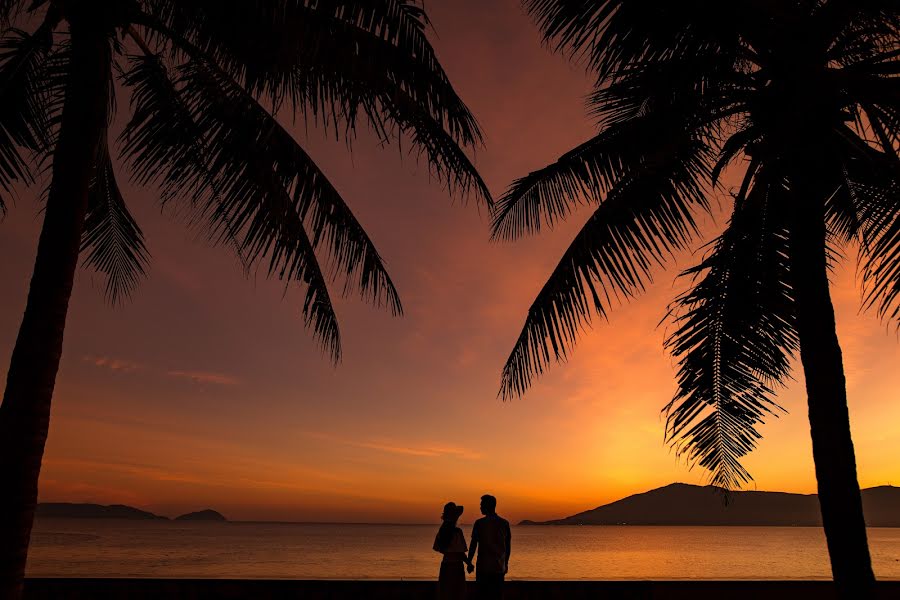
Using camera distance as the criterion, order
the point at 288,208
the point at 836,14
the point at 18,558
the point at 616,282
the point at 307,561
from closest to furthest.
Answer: the point at 18,558
the point at 836,14
the point at 616,282
the point at 288,208
the point at 307,561

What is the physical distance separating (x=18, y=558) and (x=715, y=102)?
5765mm

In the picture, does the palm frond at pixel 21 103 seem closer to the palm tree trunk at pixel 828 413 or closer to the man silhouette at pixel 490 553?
the man silhouette at pixel 490 553

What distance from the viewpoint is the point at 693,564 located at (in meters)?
63.3

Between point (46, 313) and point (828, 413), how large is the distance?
507cm

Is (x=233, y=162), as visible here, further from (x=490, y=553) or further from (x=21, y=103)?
(x=490, y=553)

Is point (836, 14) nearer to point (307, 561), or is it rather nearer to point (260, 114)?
point (260, 114)

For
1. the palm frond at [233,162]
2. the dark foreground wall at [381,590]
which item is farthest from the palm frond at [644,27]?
the dark foreground wall at [381,590]

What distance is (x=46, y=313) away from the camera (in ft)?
14.1

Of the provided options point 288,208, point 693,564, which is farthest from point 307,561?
point 288,208

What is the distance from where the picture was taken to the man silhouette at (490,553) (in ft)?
20.6

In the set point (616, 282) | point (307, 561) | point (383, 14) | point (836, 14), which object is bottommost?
point (307, 561)

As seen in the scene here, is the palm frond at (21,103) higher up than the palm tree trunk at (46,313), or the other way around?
the palm frond at (21,103)

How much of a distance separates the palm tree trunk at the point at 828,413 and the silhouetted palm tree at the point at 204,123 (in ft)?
9.59

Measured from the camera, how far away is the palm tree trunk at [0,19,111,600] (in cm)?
398
